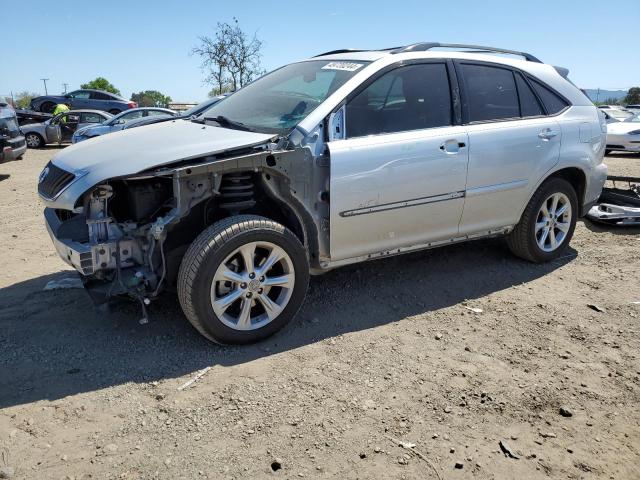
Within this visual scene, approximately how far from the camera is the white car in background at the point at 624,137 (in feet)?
43.4

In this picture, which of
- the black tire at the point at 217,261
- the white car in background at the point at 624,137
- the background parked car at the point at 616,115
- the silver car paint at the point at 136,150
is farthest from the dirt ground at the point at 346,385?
the background parked car at the point at 616,115

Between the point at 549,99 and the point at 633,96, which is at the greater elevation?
the point at 549,99

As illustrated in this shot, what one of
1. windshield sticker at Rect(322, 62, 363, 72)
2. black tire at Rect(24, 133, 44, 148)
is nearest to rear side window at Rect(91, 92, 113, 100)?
black tire at Rect(24, 133, 44, 148)

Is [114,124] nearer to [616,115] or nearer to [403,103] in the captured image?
[403,103]

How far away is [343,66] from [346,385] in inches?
93.2

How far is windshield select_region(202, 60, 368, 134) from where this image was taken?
Result: 3850 millimetres

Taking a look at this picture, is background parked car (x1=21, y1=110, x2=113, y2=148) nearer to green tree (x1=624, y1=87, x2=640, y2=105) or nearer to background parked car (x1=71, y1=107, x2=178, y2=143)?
background parked car (x1=71, y1=107, x2=178, y2=143)

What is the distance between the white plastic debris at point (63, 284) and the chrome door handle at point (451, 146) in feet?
10.0

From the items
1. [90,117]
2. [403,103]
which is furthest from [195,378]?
[90,117]

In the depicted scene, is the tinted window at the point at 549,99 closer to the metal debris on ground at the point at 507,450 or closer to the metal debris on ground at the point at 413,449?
the metal debris on ground at the point at 507,450

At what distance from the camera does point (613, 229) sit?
629 centimetres

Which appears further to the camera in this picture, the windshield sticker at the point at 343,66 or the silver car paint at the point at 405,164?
the windshield sticker at the point at 343,66

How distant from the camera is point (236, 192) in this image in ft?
12.0

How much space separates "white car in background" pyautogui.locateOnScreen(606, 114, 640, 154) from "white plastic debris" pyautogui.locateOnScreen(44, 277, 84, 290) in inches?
508
